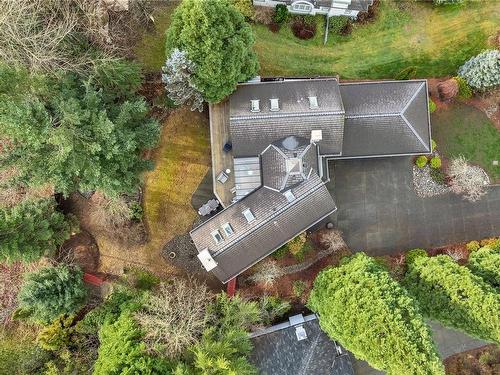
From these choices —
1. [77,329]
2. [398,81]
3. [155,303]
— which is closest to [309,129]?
[398,81]

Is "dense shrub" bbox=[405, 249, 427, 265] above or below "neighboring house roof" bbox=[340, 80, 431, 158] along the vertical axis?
below

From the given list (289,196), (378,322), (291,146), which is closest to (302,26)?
(291,146)

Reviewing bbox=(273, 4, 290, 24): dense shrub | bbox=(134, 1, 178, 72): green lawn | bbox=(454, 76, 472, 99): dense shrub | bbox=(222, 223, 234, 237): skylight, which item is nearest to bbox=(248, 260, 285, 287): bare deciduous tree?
bbox=(222, 223, 234, 237): skylight

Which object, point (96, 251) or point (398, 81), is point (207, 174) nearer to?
point (96, 251)

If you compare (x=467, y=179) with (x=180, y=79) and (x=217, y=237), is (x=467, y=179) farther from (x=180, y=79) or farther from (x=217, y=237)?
(x=180, y=79)

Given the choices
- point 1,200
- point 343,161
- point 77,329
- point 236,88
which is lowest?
point 77,329

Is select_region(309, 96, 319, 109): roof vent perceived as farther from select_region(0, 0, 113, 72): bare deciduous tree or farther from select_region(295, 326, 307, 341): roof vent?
select_region(295, 326, 307, 341): roof vent

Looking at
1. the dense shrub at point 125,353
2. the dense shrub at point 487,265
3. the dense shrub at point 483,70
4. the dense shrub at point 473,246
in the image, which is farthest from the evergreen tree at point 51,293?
the dense shrub at point 483,70
